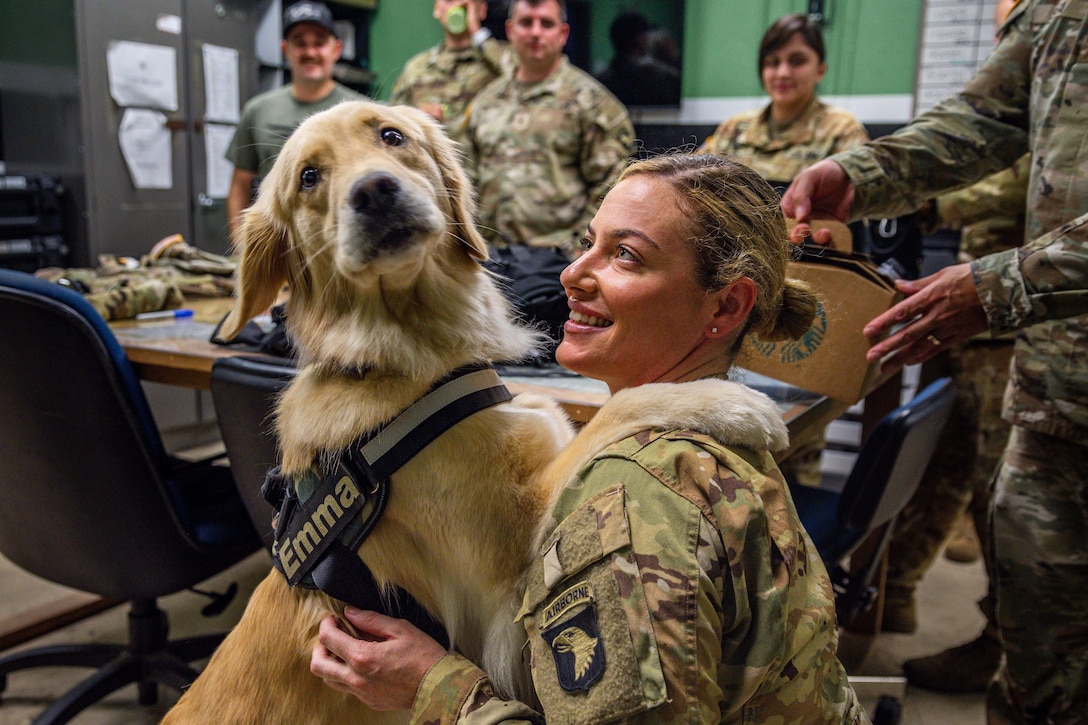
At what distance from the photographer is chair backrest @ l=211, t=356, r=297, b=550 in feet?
4.63

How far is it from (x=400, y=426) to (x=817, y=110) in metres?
2.74

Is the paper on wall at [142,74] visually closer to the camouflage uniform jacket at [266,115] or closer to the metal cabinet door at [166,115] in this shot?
the metal cabinet door at [166,115]

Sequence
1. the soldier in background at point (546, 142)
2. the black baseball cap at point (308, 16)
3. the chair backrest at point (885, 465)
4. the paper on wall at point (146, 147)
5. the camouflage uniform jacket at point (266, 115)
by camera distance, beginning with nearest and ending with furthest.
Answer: the chair backrest at point (885, 465)
the soldier in background at point (546, 142)
the black baseball cap at point (308, 16)
the camouflage uniform jacket at point (266, 115)
the paper on wall at point (146, 147)

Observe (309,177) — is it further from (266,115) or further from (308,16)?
(266,115)

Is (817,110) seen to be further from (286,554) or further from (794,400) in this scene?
(286,554)

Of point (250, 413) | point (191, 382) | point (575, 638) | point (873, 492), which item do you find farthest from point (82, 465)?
point (873, 492)

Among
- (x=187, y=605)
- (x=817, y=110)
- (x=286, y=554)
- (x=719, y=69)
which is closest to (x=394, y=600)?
(x=286, y=554)

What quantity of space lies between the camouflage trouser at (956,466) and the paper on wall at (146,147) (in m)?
4.15

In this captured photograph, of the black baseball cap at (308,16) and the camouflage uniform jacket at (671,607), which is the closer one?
the camouflage uniform jacket at (671,607)

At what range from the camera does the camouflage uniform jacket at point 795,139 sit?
3.10 metres

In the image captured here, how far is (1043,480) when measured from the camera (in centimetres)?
163

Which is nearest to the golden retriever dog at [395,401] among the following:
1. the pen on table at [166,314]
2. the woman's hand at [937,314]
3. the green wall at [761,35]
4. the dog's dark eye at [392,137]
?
the dog's dark eye at [392,137]

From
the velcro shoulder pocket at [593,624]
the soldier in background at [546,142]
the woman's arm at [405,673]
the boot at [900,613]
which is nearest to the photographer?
the velcro shoulder pocket at [593,624]

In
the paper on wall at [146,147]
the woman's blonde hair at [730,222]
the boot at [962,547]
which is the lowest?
the boot at [962,547]
